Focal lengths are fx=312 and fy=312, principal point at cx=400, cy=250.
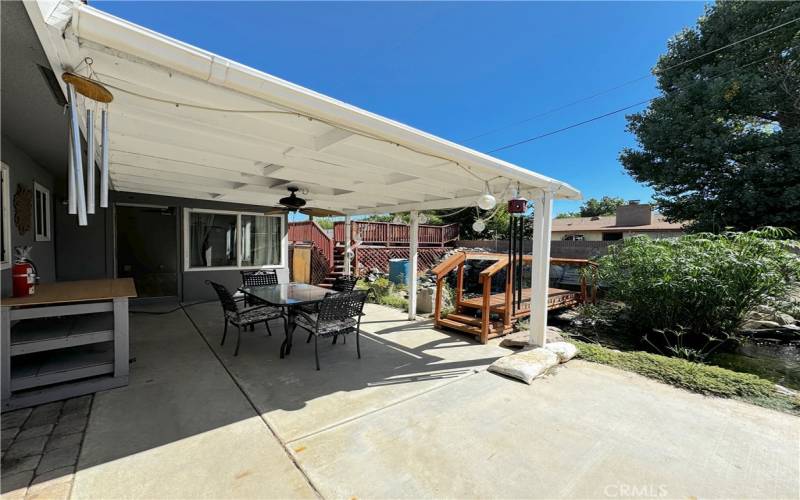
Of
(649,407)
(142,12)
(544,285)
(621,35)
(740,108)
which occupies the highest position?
(621,35)

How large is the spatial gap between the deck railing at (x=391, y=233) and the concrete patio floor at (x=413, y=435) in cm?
819

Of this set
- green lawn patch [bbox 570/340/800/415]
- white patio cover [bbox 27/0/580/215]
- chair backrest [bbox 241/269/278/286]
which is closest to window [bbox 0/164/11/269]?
white patio cover [bbox 27/0/580/215]

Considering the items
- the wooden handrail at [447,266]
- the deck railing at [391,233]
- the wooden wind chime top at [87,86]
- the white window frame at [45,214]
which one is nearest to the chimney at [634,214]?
the deck railing at [391,233]

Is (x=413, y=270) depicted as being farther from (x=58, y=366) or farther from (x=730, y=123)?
(x=730, y=123)

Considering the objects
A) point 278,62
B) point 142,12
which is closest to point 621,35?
point 278,62

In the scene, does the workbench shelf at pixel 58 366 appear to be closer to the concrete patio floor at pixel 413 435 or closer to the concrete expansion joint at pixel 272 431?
the concrete patio floor at pixel 413 435

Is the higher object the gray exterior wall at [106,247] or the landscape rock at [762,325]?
the gray exterior wall at [106,247]

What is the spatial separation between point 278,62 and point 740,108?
12188 mm

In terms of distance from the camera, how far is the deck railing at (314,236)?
1015 centimetres

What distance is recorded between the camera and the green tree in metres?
7.70

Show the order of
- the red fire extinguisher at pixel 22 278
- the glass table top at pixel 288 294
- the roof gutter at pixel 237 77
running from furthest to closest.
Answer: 1. the glass table top at pixel 288 294
2. the red fire extinguisher at pixel 22 278
3. the roof gutter at pixel 237 77

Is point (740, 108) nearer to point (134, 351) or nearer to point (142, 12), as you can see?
point (142, 12)

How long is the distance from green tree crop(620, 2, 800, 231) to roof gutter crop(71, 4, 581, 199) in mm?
9764

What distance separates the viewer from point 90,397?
8.75 feet
